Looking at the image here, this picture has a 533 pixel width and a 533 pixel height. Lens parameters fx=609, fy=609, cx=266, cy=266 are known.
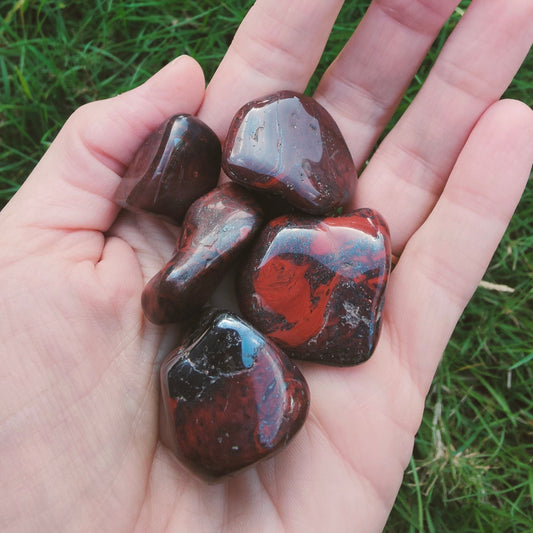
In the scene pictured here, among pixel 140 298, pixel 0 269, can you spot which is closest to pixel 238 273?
pixel 140 298

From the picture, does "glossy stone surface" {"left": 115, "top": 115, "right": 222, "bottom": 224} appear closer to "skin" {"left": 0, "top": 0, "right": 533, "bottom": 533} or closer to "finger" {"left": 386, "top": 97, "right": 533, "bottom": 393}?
"skin" {"left": 0, "top": 0, "right": 533, "bottom": 533}

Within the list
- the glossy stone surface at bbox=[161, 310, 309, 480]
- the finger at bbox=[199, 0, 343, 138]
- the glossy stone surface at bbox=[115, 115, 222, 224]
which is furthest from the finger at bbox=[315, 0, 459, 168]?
the glossy stone surface at bbox=[161, 310, 309, 480]

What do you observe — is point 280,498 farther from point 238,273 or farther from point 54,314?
point 54,314

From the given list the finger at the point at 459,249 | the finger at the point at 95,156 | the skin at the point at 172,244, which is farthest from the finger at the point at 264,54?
the finger at the point at 459,249

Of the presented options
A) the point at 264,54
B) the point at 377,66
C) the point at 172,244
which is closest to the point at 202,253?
the point at 172,244

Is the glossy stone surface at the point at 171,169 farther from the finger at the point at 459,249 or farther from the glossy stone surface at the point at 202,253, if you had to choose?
the finger at the point at 459,249
